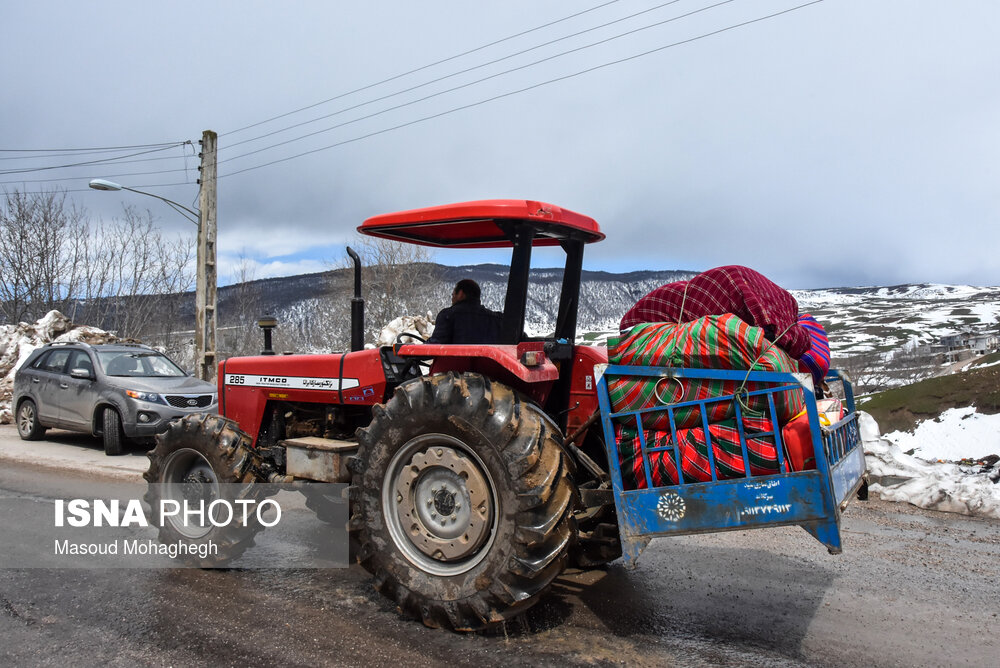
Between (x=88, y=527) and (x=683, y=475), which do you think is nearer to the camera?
(x=683, y=475)

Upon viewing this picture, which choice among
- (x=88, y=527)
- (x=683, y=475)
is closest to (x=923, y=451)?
(x=683, y=475)

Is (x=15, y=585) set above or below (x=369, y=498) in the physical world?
below

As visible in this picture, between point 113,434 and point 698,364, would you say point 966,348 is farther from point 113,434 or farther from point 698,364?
point 698,364

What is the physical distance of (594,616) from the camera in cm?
407

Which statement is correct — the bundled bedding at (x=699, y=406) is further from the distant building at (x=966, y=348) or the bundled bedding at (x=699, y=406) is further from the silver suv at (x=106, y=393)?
the distant building at (x=966, y=348)

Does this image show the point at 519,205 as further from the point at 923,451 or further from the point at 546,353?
the point at 923,451

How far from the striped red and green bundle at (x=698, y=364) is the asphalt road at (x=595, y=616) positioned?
1224mm

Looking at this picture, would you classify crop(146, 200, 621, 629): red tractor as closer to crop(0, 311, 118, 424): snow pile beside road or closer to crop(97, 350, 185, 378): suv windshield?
crop(97, 350, 185, 378): suv windshield

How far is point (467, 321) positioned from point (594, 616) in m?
1.94

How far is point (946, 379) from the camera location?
35.6 ft

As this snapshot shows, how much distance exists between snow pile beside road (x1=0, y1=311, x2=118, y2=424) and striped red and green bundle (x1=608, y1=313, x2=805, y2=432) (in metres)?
16.9

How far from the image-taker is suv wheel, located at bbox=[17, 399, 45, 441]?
40.5 feet

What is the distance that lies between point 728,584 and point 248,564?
10.8 feet

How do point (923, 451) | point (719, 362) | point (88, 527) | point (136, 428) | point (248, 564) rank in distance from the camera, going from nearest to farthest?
point (719, 362), point (248, 564), point (88, 527), point (923, 451), point (136, 428)
